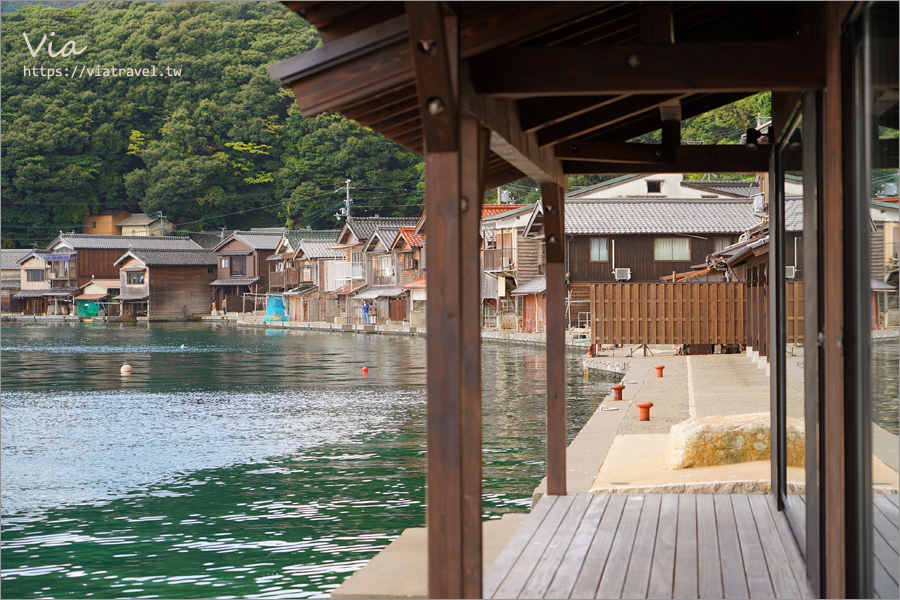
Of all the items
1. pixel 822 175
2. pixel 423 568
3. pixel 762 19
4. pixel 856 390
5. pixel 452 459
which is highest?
pixel 762 19

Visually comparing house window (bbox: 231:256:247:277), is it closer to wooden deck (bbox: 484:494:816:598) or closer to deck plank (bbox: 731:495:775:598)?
wooden deck (bbox: 484:494:816:598)

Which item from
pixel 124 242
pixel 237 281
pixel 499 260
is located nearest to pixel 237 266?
pixel 237 281

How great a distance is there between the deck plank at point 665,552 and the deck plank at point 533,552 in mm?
672

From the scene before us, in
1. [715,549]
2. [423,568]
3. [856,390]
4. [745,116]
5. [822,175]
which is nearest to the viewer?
[856,390]

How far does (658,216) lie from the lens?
1537 inches

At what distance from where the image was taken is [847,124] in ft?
12.1

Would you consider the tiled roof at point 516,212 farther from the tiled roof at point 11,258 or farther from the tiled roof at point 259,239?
the tiled roof at point 11,258

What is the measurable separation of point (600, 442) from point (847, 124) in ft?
25.7

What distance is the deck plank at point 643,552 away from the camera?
4816 millimetres

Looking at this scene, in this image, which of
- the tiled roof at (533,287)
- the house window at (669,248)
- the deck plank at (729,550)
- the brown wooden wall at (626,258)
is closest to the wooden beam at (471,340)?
the deck plank at (729,550)

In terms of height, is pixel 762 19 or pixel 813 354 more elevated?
pixel 762 19

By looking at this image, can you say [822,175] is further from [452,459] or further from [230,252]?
[230,252]

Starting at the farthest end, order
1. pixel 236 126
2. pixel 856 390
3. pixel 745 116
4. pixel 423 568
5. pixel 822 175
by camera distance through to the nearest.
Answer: pixel 236 126 → pixel 745 116 → pixel 423 568 → pixel 822 175 → pixel 856 390

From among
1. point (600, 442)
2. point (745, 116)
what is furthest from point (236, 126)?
point (600, 442)
